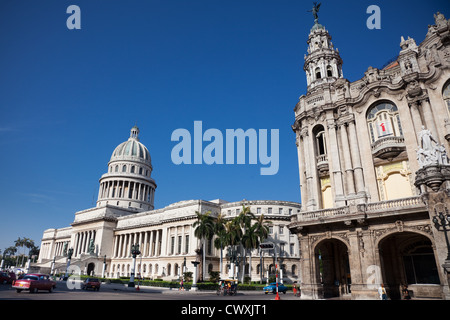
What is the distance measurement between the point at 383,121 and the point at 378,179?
598 cm

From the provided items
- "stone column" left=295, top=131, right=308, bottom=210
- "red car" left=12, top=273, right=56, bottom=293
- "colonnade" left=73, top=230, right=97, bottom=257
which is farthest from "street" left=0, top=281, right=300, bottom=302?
"colonnade" left=73, top=230, right=97, bottom=257

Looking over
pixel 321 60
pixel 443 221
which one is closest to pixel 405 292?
pixel 443 221

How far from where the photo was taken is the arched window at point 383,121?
96.1 ft

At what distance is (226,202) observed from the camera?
83312 millimetres

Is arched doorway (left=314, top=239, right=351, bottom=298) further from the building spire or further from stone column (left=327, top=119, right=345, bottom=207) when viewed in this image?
the building spire

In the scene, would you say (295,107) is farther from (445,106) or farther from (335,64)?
(445,106)

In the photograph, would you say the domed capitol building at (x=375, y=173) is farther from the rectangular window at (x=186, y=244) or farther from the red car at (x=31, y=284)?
the rectangular window at (x=186, y=244)

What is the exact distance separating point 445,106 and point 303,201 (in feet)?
52.9

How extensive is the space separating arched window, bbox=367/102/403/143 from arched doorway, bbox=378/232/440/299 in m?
9.74

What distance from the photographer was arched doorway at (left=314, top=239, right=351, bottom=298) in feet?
99.5

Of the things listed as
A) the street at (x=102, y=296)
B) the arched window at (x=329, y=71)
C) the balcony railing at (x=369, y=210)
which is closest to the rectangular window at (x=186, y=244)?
the street at (x=102, y=296)

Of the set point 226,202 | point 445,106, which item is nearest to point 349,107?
point 445,106

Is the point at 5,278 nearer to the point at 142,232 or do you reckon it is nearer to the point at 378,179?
the point at 378,179
